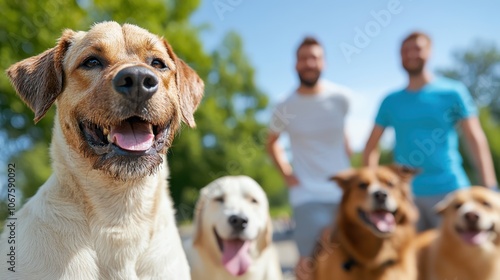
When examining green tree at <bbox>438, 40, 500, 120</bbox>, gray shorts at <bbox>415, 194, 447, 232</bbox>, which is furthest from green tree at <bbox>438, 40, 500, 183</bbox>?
gray shorts at <bbox>415, 194, 447, 232</bbox>

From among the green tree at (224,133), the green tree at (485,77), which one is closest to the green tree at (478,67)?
the green tree at (485,77)

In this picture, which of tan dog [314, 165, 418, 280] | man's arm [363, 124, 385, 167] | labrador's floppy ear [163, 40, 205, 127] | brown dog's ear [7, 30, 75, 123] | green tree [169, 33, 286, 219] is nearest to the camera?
brown dog's ear [7, 30, 75, 123]

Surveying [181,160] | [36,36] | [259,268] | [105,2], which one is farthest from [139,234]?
[181,160]

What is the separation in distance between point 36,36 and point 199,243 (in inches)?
272

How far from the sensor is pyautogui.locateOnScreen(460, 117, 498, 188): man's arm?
4.41 meters

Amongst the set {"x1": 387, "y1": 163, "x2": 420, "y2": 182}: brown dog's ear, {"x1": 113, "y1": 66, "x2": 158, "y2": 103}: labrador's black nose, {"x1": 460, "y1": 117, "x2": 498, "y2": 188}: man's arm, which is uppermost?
{"x1": 113, "y1": 66, "x2": 158, "y2": 103}: labrador's black nose

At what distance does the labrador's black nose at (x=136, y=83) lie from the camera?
2.06m

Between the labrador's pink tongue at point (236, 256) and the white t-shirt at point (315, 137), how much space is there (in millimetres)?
801

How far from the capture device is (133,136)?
225 centimetres

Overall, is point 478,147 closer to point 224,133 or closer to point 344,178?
point 344,178

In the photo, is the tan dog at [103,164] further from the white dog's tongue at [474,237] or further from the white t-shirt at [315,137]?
the white dog's tongue at [474,237]

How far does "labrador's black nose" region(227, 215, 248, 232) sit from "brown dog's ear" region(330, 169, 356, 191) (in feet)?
3.03

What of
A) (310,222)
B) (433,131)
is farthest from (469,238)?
(310,222)

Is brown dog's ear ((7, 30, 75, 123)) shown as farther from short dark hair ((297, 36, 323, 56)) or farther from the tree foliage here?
short dark hair ((297, 36, 323, 56))
